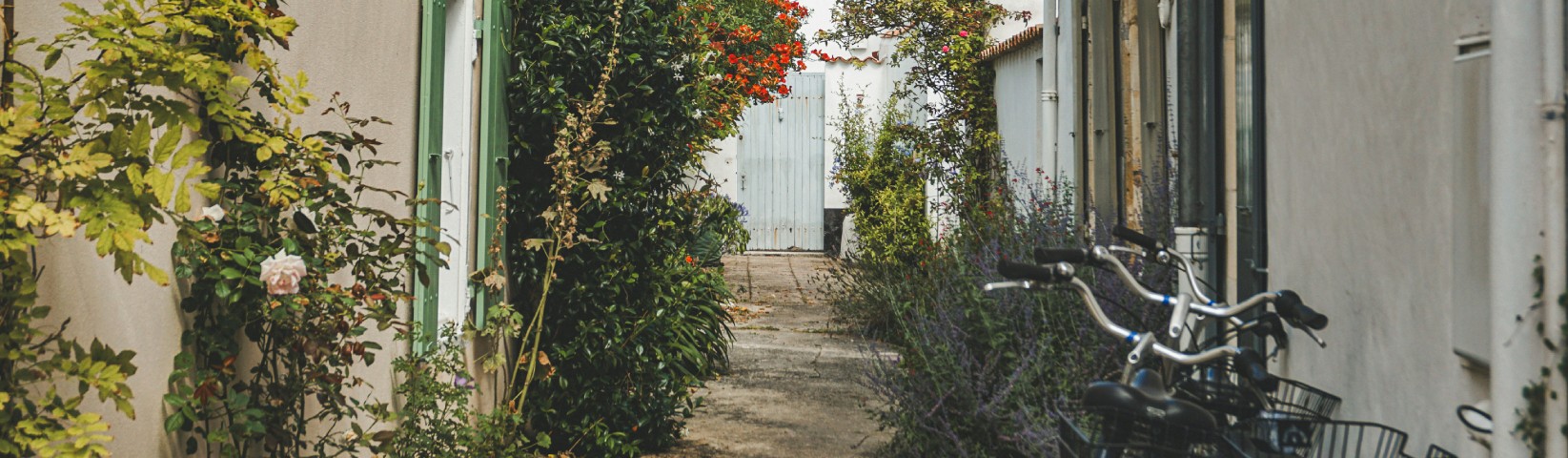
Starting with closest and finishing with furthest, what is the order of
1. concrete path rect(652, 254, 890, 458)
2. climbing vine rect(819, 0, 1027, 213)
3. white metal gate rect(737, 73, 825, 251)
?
concrete path rect(652, 254, 890, 458)
climbing vine rect(819, 0, 1027, 213)
white metal gate rect(737, 73, 825, 251)

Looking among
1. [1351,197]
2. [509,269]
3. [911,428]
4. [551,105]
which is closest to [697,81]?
[551,105]

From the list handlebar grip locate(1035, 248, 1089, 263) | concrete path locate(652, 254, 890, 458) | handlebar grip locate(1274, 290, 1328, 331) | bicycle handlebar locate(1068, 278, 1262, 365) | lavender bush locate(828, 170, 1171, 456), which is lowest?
concrete path locate(652, 254, 890, 458)

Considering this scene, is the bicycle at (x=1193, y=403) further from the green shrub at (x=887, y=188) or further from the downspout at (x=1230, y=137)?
the green shrub at (x=887, y=188)

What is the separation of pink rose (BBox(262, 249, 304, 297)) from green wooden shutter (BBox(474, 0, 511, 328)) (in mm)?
2198

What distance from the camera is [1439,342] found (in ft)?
8.11

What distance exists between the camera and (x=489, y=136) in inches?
198

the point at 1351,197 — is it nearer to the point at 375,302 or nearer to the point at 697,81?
the point at 375,302

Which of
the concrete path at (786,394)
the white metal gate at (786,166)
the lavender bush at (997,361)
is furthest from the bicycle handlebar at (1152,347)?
the white metal gate at (786,166)

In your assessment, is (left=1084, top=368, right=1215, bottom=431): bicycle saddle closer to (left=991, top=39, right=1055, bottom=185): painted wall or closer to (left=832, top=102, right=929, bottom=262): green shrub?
(left=991, top=39, right=1055, bottom=185): painted wall

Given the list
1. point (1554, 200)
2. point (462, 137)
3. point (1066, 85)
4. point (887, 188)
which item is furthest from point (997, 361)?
point (887, 188)

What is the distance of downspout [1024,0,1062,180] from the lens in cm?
873

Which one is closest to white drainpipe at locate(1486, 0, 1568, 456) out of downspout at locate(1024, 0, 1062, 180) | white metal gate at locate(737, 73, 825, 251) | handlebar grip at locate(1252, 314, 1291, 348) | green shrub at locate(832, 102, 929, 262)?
handlebar grip at locate(1252, 314, 1291, 348)

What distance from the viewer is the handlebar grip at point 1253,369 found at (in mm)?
2311

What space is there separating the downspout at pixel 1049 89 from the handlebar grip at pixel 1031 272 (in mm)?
6280
